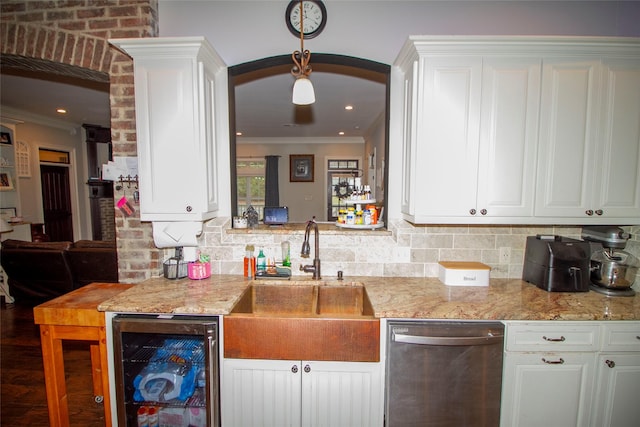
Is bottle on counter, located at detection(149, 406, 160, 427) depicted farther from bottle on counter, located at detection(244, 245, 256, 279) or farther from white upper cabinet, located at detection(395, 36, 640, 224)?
white upper cabinet, located at detection(395, 36, 640, 224)

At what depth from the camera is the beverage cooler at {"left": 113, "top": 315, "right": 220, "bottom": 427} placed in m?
1.60

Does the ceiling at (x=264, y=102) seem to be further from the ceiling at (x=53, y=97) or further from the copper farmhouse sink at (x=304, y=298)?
the copper farmhouse sink at (x=304, y=298)

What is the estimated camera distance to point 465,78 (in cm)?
176

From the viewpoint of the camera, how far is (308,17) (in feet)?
6.86

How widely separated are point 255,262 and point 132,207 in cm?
95

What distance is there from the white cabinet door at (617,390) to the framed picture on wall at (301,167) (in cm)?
680

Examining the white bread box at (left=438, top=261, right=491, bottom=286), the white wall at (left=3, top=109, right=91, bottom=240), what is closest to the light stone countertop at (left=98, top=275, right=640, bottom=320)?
the white bread box at (left=438, top=261, right=491, bottom=286)

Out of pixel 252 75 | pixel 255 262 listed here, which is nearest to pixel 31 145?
pixel 252 75

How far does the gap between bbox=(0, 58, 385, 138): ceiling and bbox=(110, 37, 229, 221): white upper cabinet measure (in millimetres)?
1557

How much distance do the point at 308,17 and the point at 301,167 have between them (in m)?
5.83

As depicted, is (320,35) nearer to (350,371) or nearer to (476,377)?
(350,371)

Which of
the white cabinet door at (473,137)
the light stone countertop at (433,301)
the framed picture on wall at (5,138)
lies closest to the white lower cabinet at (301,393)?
the light stone countertop at (433,301)

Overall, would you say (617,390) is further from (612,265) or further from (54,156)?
(54,156)

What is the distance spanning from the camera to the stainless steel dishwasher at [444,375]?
155 centimetres
